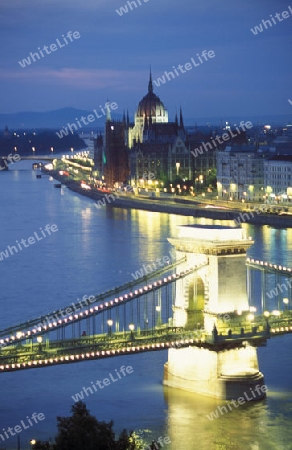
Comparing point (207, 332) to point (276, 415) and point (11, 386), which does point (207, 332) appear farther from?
point (11, 386)

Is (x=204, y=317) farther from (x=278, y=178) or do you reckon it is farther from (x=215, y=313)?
(x=278, y=178)

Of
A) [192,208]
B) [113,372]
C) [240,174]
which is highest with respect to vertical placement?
[240,174]

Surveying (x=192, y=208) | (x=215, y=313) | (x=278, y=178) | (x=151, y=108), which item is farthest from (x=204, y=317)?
(x=151, y=108)

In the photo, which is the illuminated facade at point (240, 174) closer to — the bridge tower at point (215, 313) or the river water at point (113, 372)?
the river water at point (113, 372)

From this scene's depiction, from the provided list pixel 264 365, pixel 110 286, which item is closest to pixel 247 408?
pixel 264 365

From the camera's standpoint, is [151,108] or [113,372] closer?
[113,372]

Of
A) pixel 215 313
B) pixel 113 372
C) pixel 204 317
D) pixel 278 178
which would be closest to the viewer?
pixel 215 313
